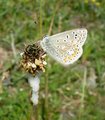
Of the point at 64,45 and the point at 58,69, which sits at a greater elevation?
the point at 58,69

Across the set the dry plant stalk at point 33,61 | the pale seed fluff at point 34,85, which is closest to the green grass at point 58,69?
the pale seed fluff at point 34,85

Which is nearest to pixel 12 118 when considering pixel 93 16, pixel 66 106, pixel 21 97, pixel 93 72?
pixel 21 97

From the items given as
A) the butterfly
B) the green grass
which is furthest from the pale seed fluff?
the green grass

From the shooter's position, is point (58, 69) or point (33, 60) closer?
point (33, 60)

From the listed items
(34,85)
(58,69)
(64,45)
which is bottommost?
(34,85)

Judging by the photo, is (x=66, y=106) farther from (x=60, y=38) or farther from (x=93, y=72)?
(x=60, y=38)

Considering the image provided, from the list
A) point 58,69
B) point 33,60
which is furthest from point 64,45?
point 58,69

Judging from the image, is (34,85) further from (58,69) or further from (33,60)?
(58,69)

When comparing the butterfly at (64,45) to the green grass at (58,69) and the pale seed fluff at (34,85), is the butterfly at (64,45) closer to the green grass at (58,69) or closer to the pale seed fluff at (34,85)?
the pale seed fluff at (34,85)
